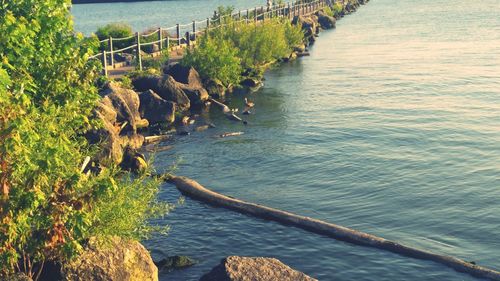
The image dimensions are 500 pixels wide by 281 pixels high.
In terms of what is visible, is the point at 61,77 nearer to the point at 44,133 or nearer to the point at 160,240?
the point at 44,133

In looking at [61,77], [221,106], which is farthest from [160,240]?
[221,106]

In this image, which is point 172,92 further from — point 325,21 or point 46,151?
point 325,21

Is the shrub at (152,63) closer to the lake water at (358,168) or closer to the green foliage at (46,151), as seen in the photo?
the lake water at (358,168)

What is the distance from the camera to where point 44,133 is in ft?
48.0

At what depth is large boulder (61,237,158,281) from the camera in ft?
50.4

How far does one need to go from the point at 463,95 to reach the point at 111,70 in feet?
75.2

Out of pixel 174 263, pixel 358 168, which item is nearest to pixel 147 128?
pixel 358 168

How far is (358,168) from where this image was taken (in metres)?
28.7

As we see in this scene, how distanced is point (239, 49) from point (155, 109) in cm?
1602

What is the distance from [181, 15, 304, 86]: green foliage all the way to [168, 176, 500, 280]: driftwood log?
19.1 meters

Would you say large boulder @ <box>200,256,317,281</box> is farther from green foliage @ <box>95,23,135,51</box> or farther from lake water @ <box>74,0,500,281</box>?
green foliage @ <box>95,23,135,51</box>

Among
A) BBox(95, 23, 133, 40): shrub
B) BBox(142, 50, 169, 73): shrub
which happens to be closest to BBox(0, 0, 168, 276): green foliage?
BBox(142, 50, 169, 73): shrub

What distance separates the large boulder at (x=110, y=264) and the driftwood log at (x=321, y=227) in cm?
635

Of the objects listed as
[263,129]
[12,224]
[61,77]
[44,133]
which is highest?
[61,77]
